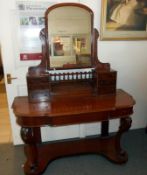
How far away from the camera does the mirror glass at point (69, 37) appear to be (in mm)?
1950

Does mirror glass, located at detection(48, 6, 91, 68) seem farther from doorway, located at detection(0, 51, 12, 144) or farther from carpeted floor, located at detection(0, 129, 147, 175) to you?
doorway, located at detection(0, 51, 12, 144)

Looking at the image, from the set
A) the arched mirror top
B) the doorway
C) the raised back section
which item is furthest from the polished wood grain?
the doorway

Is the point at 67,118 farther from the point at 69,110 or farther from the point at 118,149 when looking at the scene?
the point at 118,149

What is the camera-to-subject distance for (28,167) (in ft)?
6.37

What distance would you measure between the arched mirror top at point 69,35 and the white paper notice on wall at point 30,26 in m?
0.13

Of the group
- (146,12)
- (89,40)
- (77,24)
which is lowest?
(89,40)

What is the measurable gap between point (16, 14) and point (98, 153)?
5.76 ft

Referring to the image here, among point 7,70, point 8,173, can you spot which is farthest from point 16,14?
point 8,173

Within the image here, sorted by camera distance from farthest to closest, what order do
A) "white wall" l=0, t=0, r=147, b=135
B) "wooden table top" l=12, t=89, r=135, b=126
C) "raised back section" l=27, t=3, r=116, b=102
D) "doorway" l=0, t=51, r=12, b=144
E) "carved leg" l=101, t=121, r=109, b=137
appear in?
"doorway" l=0, t=51, r=12, b=144
"carved leg" l=101, t=121, r=109, b=137
"white wall" l=0, t=0, r=147, b=135
"raised back section" l=27, t=3, r=116, b=102
"wooden table top" l=12, t=89, r=135, b=126

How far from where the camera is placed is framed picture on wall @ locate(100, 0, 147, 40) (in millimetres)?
2137

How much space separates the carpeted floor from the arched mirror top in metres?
1.07

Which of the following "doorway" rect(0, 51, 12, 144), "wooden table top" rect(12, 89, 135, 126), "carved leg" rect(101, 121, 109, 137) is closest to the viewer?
"wooden table top" rect(12, 89, 135, 126)

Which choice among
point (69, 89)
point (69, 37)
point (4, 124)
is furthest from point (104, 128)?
point (4, 124)

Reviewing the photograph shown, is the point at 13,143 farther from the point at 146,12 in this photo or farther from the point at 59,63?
the point at 146,12
